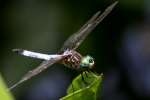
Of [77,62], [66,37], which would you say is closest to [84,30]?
[77,62]

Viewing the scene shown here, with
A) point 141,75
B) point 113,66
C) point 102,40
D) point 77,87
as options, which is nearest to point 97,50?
point 102,40

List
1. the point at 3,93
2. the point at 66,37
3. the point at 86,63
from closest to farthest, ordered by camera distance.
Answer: the point at 3,93 → the point at 86,63 → the point at 66,37

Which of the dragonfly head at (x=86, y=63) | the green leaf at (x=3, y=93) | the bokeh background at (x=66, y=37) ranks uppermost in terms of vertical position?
the bokeh background at (x=66, y=37)

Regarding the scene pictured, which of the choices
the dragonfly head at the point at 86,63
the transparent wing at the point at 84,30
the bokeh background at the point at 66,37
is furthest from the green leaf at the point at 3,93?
the bokeh background at the point at 66,37

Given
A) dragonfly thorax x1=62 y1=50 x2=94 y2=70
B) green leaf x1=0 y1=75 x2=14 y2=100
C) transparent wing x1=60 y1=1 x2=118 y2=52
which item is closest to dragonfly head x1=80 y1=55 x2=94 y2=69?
dragonfly thorax x1=62 y1=50 x2=94 y2=70

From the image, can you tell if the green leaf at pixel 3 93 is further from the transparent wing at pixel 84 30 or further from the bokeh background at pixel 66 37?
the bokeh background at pixel 66 37

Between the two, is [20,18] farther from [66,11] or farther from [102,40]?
[102,40]

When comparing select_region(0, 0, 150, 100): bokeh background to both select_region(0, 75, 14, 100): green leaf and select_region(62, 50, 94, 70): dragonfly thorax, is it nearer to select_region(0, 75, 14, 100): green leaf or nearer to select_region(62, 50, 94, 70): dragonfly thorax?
select_region(62, 50, 94, 70): dragonfly thorax

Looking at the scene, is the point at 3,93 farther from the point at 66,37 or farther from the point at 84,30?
the point at 66,37
